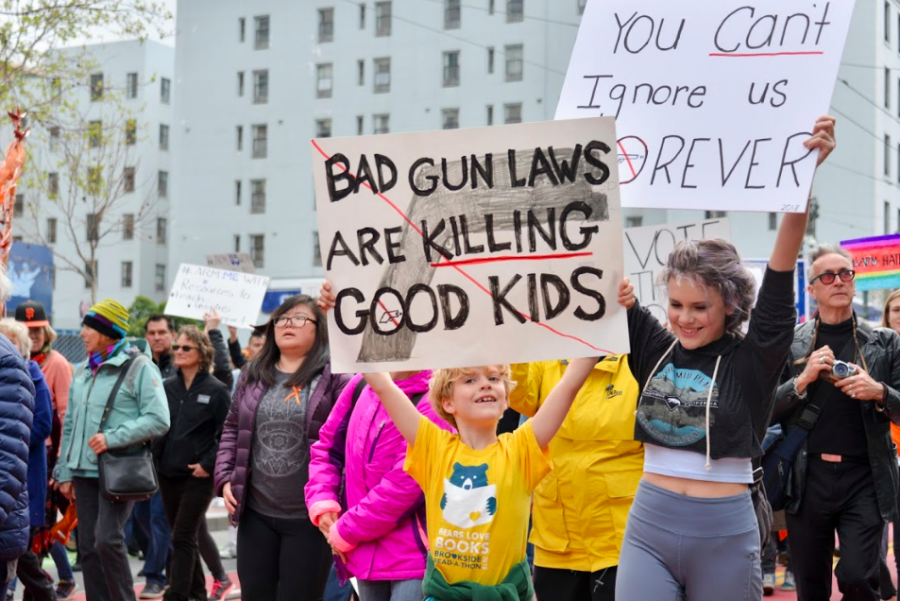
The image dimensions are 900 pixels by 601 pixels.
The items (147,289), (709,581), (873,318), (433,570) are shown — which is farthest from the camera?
(147,289)

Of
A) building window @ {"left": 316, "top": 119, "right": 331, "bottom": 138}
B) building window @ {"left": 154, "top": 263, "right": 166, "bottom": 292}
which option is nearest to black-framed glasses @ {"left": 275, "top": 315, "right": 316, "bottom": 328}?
building window @ {"left": 316, "top": 119, "right": 331, "bottom": 138}

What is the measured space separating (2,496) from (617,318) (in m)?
2.47

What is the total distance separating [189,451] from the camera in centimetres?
902

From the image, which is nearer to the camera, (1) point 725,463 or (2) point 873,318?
(1) point 725,463

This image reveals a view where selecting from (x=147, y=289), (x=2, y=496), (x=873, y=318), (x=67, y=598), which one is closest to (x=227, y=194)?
(x=147, y=289)

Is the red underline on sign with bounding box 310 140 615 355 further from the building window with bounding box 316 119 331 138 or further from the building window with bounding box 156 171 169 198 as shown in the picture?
the building window with bounding box 156 171 169 198

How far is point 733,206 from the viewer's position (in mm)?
4543

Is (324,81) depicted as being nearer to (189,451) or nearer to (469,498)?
(189,451)

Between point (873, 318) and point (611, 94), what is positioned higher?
point (611, 94)

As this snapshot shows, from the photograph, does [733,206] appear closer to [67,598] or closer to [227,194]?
[67,598]

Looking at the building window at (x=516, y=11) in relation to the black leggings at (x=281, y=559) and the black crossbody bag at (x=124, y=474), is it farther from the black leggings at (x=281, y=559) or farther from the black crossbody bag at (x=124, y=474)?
the black leggings at (x=281, y=559)

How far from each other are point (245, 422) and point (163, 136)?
58382 millimetres

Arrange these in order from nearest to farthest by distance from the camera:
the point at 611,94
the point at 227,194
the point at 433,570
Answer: the point at 433,570
the point at 611,94
the point at 227,194

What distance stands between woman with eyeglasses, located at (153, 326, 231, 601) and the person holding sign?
5.08 meters
